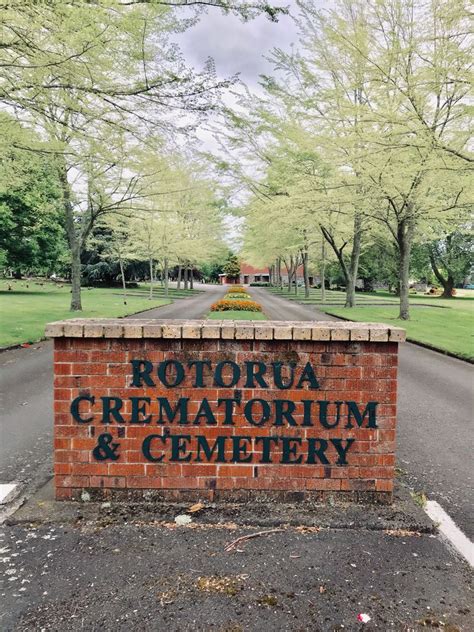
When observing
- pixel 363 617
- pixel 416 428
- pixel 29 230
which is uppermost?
pixel 29 230

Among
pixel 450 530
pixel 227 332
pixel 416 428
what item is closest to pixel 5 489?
pixel 227 332

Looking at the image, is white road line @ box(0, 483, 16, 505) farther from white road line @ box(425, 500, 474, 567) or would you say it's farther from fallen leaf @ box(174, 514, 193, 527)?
white road line @ box(425, 500, 474, 567)

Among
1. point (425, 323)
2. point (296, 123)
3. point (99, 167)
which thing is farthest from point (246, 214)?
point (425, 323)

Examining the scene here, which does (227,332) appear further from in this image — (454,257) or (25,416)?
(454,257)

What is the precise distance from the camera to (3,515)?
10.7ft

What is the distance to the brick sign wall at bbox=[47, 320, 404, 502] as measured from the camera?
3.39 metres

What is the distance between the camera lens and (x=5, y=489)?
367cm

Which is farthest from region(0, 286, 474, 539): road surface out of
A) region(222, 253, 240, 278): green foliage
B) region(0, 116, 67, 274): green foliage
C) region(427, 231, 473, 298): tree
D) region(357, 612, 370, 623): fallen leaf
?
region(222, 253, 240, 278): green foliage

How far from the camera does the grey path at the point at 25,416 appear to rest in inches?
164

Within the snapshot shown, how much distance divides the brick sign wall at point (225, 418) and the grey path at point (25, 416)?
0.97 m

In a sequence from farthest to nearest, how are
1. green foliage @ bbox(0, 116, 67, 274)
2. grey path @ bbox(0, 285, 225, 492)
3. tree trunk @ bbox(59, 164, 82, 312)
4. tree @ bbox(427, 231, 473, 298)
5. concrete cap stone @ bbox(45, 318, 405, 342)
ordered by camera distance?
tree @ bbox(427, 231, 473, 298), green foliage @ bbox(0, 116, 67, 274), tree trunk @ bbox(59, 164, 82, 312), grey path @ bbox(0, 285, 225, 492), concrete cap stone @ bbox(45, 318, 405, 342)

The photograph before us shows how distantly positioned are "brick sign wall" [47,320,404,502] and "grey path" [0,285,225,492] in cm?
97

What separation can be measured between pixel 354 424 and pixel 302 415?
39cm

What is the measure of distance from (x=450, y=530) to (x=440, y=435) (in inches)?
90.1
